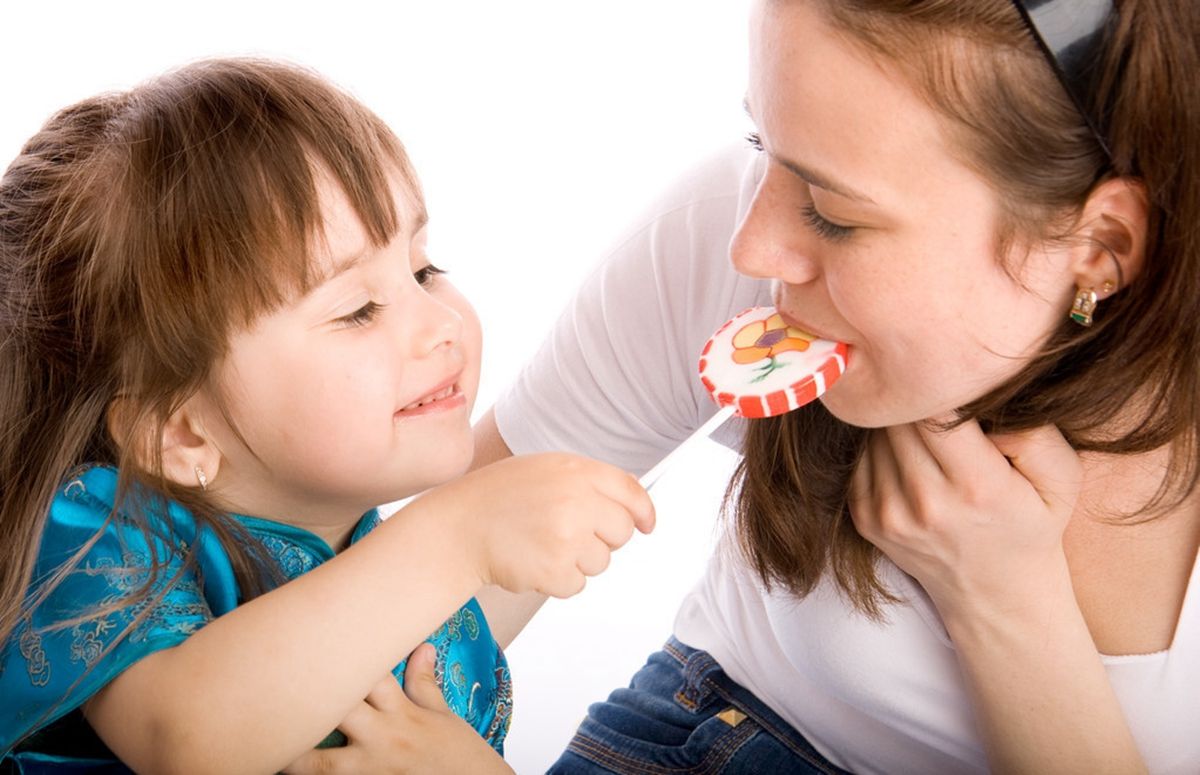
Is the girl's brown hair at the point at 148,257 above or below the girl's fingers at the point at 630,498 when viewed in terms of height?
above

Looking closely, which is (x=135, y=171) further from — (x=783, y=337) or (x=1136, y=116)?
(x=1136, y=116)

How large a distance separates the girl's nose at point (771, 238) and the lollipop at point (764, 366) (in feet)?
0.40

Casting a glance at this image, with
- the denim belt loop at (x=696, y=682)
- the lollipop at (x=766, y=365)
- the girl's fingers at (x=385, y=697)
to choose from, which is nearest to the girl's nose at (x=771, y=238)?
the lollipop at (x=766, y=365)

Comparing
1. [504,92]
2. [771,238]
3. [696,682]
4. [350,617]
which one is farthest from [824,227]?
[504,92]

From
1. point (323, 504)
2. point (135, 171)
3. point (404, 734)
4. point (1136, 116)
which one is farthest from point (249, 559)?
point (1136, 116)

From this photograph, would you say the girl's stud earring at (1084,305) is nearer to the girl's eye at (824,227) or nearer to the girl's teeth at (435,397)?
the girl's eye at (824,227)

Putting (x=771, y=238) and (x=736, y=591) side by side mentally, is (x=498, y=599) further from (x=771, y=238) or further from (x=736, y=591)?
(x=771, y=238)

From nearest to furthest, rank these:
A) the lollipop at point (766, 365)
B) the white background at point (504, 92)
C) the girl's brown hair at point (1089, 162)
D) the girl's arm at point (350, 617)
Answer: the girl's brown hair at point (1089, 162) → the girl's arm at point (350, 617) → the lollipop at point (766, 365) → the white background at point (504, 92)

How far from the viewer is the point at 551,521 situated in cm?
147

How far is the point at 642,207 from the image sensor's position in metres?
2.03

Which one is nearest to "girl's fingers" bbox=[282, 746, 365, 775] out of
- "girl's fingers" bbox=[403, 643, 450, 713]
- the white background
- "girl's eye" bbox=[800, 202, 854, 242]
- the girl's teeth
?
"girl's fingers" bbox=[403, 643, 450, 713]

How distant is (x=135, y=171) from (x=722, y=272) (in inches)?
30.6

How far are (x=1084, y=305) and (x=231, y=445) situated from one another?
38.9 inches

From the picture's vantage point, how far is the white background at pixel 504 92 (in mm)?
3752
